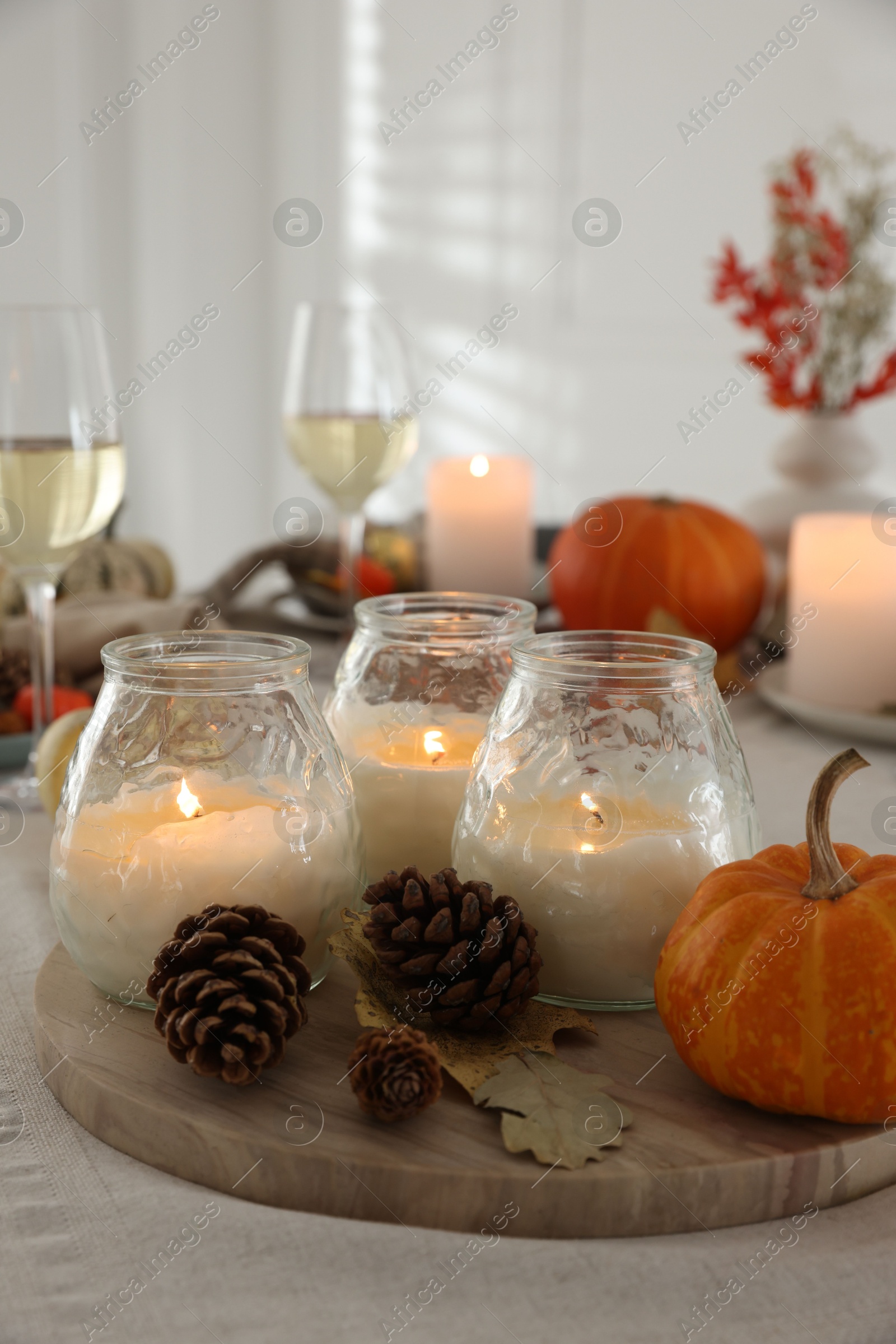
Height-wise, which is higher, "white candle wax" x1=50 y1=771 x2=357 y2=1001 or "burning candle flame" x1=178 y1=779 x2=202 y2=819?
"burning candle flame" x1=178 y1=779 x2=202 y2=819

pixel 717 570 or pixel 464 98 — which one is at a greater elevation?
pixel 464 98

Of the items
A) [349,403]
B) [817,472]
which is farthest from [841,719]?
[349,403]

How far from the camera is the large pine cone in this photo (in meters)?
0.54

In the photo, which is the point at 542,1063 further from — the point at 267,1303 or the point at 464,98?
the point at 464,98

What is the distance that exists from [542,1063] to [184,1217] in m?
0.16

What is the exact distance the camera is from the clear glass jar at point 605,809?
582 millimetres

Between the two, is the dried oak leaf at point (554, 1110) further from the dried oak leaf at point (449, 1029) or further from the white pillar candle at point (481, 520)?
the white pillar candle at point (481, 520)

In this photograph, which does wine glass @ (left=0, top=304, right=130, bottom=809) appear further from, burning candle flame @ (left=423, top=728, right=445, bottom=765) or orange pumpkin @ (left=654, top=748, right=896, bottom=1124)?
orange pumpkin @ (left=654, top=748, right=896, bottom=1124)

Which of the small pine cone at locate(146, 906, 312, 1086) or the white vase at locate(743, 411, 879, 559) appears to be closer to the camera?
the small pine cone at locate(146, 906, 312, 1086)

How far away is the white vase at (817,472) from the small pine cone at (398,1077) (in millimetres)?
1064

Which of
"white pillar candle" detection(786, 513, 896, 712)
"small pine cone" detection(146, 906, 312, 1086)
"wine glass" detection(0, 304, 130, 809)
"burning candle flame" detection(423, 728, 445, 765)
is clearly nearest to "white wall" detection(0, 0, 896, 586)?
"white pillar candle" detection(786, 513, 896, 712)

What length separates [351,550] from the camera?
1263 mm

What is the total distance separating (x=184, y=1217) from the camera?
464 mm

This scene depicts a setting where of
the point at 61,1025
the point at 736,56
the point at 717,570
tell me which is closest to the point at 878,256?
the point at 736,56
